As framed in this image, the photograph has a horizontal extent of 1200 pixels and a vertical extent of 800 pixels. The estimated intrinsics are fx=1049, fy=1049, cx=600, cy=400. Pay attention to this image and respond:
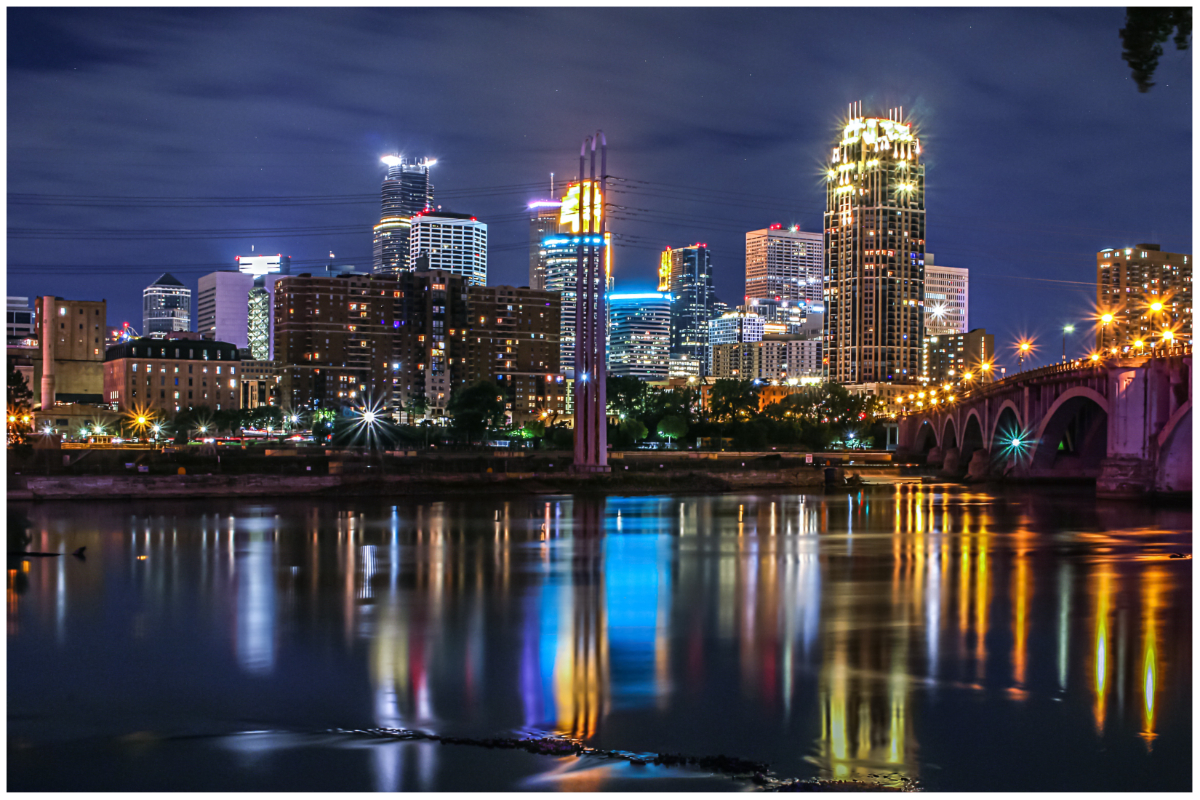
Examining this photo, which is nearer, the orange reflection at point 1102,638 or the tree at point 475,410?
the orange reflection at point 1102,638

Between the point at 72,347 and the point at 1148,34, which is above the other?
the point at 72,347

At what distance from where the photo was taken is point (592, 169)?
76.2 m

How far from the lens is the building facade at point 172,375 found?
176 metres

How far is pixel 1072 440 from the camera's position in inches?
3701

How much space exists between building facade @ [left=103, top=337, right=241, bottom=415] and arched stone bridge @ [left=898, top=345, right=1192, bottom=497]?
373ft

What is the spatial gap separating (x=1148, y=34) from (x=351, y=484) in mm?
61103

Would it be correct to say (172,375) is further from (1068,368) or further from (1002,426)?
(1068,368)

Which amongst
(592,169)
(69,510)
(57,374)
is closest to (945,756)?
(69,510)

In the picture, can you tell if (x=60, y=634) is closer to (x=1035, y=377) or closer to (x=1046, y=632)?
(x=1046, y=632)

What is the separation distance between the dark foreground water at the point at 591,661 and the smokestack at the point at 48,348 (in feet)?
449

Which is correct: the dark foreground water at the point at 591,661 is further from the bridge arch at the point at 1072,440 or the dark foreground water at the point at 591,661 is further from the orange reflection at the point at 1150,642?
the bridge arch at the point at 1072,440

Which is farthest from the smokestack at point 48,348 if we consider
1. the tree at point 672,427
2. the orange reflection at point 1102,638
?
the orange reflection at point 1102,638

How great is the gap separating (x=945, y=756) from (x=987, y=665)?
6511mm

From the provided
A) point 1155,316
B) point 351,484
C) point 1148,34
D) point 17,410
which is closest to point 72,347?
point 17,410
